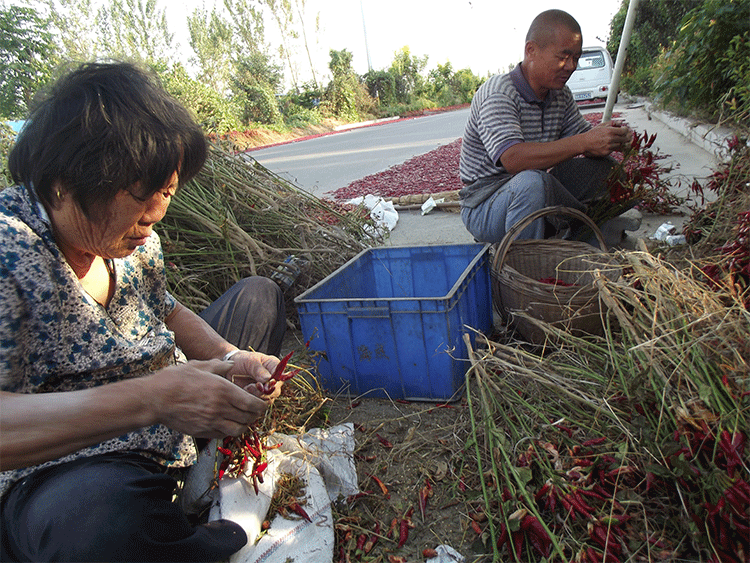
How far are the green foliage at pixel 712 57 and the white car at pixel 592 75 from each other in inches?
349

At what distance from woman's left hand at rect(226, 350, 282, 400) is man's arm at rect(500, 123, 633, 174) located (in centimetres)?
189

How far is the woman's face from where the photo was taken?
1.18 meters

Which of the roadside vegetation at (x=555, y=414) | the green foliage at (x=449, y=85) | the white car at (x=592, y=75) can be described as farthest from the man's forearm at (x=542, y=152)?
the green foliage at (x=449, y=85)

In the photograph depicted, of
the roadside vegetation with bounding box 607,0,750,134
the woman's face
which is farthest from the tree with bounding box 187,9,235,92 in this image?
the woman's face

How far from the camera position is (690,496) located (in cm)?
120

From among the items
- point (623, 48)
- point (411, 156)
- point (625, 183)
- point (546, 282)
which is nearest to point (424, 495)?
point (546, 282)

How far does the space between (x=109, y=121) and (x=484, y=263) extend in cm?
190

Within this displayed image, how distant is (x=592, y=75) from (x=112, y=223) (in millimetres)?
16872

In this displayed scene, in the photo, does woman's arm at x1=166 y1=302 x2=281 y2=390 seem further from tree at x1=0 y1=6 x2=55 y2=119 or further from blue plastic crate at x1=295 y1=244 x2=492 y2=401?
tree at x1=0 y1=6 x2=55 y2=119

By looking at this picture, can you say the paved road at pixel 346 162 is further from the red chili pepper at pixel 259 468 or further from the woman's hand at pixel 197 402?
the woman's hand at pixel 197 402

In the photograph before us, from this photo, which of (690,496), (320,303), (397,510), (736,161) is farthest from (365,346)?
(736,161)

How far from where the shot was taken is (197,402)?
1.18m

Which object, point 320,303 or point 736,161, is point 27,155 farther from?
point 736,161

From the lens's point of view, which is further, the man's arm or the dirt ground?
the man's arm
